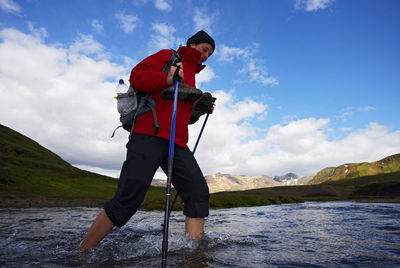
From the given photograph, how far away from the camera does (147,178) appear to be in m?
4.33

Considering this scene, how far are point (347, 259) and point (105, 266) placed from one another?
3.88 m

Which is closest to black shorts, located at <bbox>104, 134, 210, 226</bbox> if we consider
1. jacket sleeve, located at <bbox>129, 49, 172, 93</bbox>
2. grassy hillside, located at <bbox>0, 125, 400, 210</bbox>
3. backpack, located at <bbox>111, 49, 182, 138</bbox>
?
backpack, located at <bbox>111, 49, 182, 138</bbox>

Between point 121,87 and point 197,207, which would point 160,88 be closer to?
point 121,87

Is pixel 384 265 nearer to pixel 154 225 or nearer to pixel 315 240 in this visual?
pixel 315 240

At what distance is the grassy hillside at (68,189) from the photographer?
25.4 m

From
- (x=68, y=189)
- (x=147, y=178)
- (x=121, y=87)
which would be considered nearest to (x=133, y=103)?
(x=121, y=87)

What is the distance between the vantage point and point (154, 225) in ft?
29.2

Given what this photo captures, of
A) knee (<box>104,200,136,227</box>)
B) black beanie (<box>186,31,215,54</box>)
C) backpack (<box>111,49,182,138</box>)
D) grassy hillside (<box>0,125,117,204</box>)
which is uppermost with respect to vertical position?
grassy hillside (<box>0,125,117,204</box>)

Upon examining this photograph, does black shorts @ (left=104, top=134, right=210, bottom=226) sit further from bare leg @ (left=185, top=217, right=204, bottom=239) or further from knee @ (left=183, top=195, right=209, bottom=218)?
bare leg @ (left=185, top=217, right=204, bottom=239)

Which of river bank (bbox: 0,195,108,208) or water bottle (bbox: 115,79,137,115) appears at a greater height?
water bottle (bbox: 115,79,137,115)

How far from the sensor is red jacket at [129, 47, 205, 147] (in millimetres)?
4332

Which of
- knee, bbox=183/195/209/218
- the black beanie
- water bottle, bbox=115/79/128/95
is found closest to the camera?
knee, bbox=183/195/209/218

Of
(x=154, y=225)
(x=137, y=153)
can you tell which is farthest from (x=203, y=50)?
(x=154, y=225)

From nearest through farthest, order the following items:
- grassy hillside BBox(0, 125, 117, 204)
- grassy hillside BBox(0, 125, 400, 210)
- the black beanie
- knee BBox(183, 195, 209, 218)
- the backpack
Answer: the backpack < knee BBox(183, 195, 209, 218) < the black beanie < grassy hillside BBox(0, 125, 400, 210) < grassy hillside BBox(0, 125, 117, 204)
